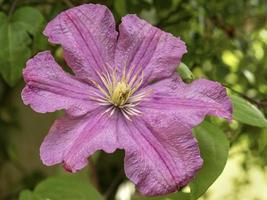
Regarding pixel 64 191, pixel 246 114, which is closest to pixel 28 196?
pixel 64 191

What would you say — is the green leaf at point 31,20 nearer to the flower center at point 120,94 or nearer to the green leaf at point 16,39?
the green leaf at point 16,39

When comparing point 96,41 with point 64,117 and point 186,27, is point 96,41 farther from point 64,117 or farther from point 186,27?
point 186,27

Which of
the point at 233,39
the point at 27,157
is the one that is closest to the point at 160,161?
the point at 233,39

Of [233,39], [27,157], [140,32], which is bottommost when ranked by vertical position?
[27,157]

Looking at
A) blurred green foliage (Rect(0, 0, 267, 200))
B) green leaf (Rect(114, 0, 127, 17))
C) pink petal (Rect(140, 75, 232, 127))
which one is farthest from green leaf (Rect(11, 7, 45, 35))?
pink petal (Rect(140, 75, 232, 127))

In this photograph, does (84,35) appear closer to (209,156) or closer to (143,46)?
(143,46)
